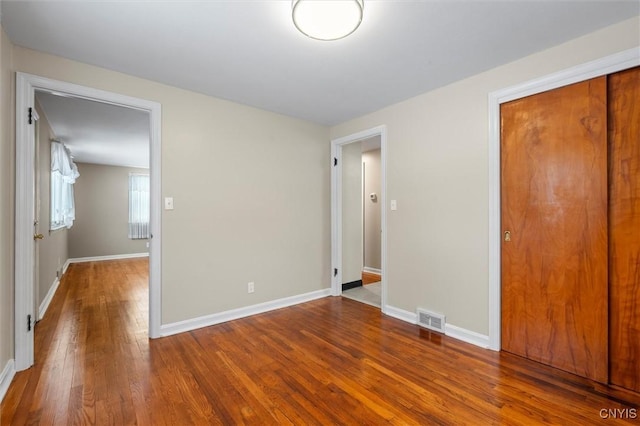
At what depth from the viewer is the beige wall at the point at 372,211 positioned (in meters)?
5.45

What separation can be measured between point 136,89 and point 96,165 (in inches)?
234

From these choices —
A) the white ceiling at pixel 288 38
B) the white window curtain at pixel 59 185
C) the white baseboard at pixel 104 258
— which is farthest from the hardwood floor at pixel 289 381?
the white baseboard at pixel 104 258

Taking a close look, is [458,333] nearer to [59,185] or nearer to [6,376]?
[6,376]

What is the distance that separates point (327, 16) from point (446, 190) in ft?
6.13

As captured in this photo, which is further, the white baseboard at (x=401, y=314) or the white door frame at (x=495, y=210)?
the white baseboard at (x=401, y=314)

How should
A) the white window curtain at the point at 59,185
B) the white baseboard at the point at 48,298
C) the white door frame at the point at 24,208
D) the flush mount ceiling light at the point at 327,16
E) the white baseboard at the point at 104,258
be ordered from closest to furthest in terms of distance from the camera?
1. the flush mount ceiling light at the point at 327,16
2. the white door frame at the point at 24,208
3. the white baseboard at the point at 48,298
4. the white window curtain at the point at 59,185
5. the white baseboard at the point at 104,258

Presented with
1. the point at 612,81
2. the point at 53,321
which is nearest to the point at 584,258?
the point at 612,81

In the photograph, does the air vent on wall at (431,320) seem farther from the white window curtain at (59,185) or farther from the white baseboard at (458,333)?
the white window curtain at (59,185)

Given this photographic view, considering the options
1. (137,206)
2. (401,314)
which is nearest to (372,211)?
(401,314)

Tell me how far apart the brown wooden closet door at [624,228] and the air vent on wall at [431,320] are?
116 cm

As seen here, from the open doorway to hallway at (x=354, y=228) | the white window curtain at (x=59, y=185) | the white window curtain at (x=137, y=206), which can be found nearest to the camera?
the open doorway to hallway at (x=354, y=228)

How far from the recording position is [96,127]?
13.8ft

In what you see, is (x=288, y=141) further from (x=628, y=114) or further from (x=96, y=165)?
(x=96, y=165)

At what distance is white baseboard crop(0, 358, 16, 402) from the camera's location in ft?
5.98
